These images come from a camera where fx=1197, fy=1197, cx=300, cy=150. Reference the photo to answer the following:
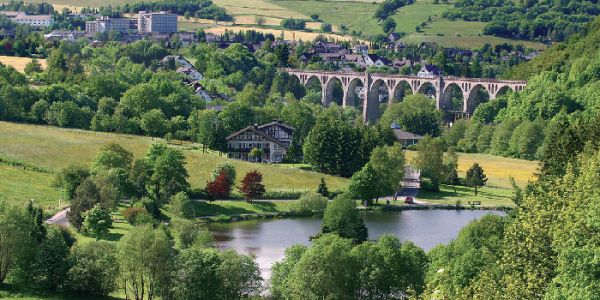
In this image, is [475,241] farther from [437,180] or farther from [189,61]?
[189,61]

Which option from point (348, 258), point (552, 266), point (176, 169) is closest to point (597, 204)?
point (552, 266)

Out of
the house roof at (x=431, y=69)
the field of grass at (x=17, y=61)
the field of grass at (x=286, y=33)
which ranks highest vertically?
the field of grass at (x=286, y=33)

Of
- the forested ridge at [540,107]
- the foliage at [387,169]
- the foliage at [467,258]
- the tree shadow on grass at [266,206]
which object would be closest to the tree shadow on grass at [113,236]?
the tree shadow on grass at [266,206]

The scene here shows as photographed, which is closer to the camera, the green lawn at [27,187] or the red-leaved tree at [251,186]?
the green lawn at [27,187]

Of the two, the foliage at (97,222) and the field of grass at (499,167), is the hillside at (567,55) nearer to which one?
the field of grass at (499,167)

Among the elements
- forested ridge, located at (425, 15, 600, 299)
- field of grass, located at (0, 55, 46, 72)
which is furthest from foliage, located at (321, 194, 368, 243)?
field of grass, located at (0, 55, 46, 72)

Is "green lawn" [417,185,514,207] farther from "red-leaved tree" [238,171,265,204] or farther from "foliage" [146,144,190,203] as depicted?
"foliage" [146,144,190,203]
